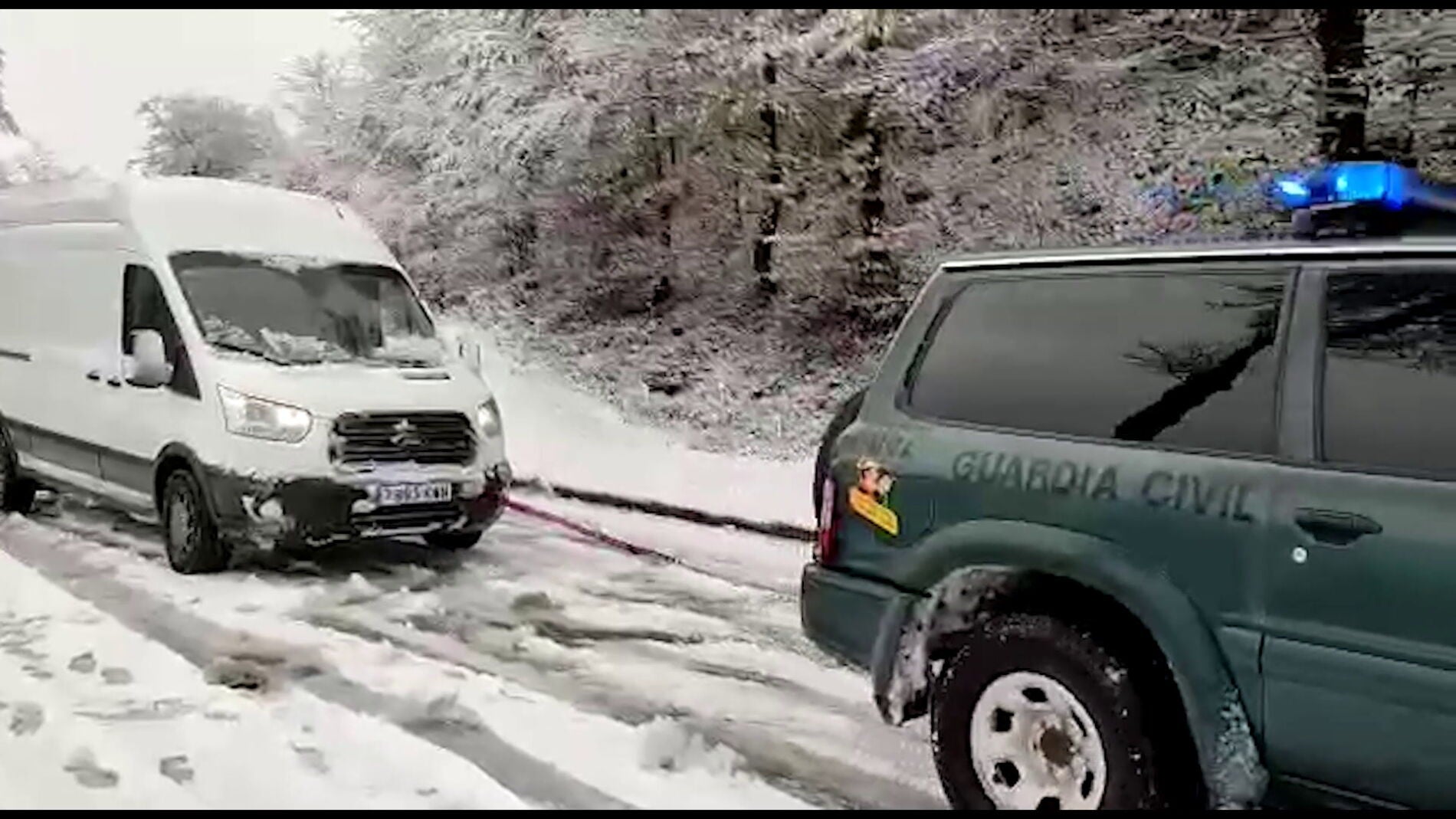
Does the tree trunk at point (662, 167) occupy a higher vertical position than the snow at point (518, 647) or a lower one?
higher

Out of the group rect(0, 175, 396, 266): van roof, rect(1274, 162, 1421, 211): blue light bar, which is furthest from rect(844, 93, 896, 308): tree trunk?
rect(1274, 162, 1421, 211): blue light bar

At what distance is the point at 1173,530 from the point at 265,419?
5.16m

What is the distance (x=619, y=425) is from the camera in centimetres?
1480

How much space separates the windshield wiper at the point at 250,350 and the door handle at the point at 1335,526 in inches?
226

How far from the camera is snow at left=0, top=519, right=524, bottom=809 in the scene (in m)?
3.97

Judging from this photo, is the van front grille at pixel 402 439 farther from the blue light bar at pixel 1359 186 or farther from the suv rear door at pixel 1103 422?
the blue light bar at pixel 1359 186

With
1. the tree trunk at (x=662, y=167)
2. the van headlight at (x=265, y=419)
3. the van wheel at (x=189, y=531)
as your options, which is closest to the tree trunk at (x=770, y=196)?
the tree trunk at (x=662, y=167)

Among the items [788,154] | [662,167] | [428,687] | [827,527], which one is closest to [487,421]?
[428,687]

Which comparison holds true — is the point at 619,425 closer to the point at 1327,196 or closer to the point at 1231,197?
the point at 1231,197

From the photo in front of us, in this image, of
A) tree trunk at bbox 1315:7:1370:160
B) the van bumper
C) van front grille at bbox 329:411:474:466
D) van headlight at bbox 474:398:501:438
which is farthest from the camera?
tree trunk at bbox 1315:7:1370:160

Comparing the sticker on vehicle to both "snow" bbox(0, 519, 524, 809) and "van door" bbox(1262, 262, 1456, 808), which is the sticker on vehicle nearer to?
"van door" bbox(1262, 262, 1456, 808)

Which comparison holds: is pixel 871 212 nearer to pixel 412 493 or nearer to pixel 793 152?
pixel 793 152

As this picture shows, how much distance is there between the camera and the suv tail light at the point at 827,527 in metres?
4.21

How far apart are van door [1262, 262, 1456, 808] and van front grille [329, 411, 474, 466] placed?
504 cm
